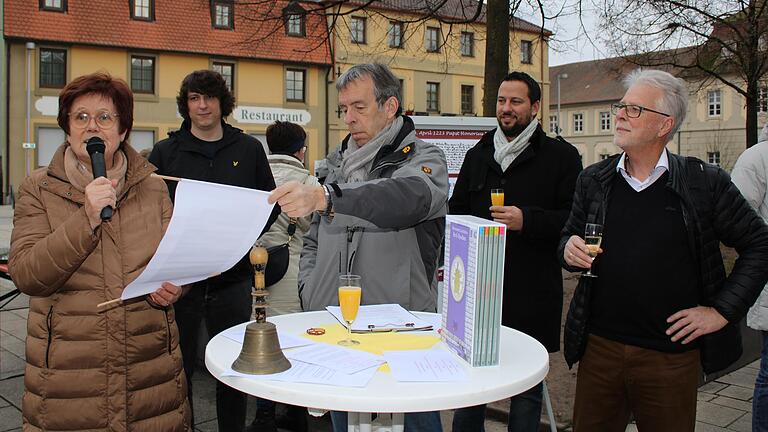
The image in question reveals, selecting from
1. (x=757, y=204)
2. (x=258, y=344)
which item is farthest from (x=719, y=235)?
(x=258, y=344)

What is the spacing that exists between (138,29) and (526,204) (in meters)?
25.8

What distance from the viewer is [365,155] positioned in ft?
9.00

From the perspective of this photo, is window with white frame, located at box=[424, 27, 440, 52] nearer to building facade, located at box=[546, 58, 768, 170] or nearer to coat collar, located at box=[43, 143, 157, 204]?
building facade, located at box=[546, 58, 768, 170]

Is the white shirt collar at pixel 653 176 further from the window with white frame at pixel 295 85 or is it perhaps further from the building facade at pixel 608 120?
the building facade at pixel 608 120

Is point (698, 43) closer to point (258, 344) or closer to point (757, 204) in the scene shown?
point (757, 204)

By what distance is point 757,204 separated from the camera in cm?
344

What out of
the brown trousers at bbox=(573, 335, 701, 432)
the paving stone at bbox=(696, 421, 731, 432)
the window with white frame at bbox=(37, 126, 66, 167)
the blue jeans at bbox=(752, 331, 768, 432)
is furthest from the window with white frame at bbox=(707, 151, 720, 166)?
the brown trousers at bbox=(573, 335, 701, 432)

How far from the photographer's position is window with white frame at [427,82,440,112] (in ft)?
107

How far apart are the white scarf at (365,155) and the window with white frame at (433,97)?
3005cm

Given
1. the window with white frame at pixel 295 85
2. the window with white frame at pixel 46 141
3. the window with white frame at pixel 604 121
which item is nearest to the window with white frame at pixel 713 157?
the window with white frame at pixel 604 121

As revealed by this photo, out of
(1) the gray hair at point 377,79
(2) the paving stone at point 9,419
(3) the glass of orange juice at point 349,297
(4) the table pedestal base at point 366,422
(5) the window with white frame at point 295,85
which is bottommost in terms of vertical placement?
(2) the paving stone at point 9,419

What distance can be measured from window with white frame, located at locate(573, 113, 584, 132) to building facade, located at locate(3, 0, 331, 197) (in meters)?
33.9

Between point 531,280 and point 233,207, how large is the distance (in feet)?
6.56

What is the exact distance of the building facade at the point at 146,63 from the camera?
23906mm
